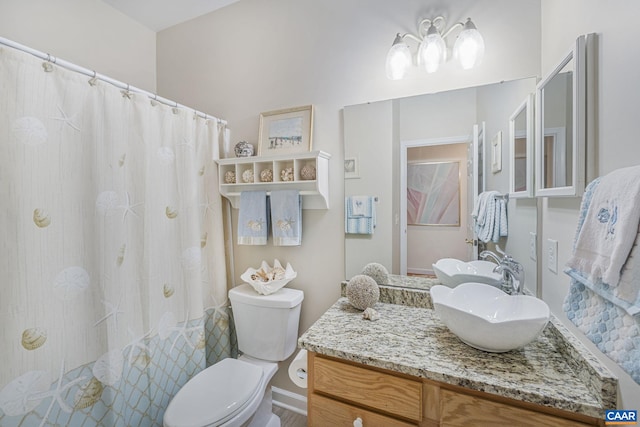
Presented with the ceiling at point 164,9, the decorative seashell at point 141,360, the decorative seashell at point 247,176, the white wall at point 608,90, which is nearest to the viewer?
the white wall at point 608,90

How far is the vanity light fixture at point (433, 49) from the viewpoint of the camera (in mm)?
1264

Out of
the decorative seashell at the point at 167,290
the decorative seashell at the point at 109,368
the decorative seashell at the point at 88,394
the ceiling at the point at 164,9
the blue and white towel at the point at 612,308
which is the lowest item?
the decorative seashell at the point at 88,394

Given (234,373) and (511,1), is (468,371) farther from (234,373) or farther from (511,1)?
(511,1)

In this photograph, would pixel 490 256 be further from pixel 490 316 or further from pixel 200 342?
pixel 200 342

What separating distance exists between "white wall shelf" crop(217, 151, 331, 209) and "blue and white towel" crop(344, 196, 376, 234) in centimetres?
15

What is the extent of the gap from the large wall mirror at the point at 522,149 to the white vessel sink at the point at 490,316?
0.45 metres

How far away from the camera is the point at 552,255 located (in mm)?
1071

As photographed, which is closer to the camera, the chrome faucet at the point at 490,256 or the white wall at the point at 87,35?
the chrome faucet at the point at 490,256

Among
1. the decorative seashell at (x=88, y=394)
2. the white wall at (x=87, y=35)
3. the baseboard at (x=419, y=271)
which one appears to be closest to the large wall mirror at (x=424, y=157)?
the baseboard at (x=419, y=271)

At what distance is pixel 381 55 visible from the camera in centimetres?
150

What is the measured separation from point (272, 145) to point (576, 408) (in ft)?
5.70

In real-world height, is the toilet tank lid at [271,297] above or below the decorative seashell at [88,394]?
above

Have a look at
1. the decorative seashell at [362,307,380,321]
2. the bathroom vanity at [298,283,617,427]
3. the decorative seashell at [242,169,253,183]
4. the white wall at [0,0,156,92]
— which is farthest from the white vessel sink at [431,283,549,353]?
the white wall at [0,0,156,92]

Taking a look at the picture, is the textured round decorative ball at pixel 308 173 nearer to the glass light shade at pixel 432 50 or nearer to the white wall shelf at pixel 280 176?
the white wall shelf at pixel 280 176
